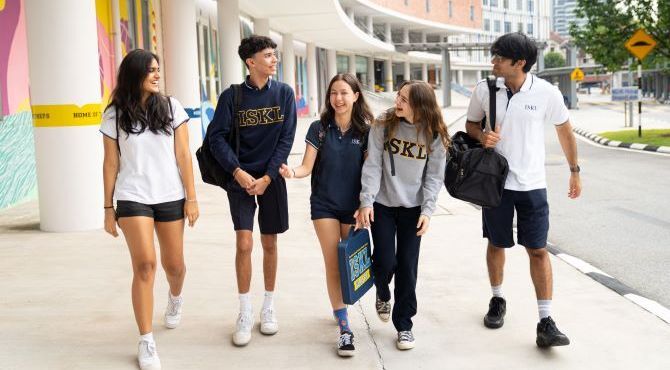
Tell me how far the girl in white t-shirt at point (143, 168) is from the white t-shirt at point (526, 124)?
1.88 meters

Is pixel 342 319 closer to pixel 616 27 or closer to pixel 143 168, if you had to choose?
pixel 143 168

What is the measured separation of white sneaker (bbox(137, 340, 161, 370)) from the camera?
13.4ft

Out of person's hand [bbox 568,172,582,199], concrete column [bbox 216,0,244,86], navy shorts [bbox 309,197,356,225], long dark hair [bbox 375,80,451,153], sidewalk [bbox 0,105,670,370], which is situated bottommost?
sidewalk [bbox 0,105,670,370]

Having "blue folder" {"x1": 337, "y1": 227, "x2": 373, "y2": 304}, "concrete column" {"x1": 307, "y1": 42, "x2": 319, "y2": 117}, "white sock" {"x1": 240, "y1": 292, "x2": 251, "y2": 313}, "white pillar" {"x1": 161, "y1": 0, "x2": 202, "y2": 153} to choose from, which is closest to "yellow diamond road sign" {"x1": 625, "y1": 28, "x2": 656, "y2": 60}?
"white pillar" {"x1": 161, "y1": 0, "x2": 202, "y2": 153}

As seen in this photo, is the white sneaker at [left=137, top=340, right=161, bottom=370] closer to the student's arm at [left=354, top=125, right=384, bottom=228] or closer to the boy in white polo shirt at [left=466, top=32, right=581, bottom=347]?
the student's arm at [left=354, top=125, right=384, bottom=228]

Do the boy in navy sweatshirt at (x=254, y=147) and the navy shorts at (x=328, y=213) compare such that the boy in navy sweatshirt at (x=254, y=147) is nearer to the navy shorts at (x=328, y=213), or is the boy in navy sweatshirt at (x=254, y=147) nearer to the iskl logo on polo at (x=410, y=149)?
the navy shorts at (x=328, y=213)

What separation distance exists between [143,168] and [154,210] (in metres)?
0.25

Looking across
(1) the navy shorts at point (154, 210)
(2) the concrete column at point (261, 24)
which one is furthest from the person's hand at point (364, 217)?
(2) the concrete column at point (261, 24)

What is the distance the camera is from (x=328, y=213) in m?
4.43

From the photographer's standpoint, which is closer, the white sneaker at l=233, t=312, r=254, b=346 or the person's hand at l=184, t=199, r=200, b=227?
the person's hand at l=184, t=199, r=200, b=227

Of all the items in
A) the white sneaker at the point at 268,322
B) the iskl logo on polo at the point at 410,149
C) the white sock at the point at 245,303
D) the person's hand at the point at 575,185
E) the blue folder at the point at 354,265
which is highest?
the iskl logo on polo at the point at 410,149

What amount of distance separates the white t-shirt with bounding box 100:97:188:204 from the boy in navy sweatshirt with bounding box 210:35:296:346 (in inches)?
14.5

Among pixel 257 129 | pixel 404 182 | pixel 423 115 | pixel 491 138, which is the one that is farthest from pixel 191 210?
pixel 491 138

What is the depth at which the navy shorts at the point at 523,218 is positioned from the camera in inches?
175
